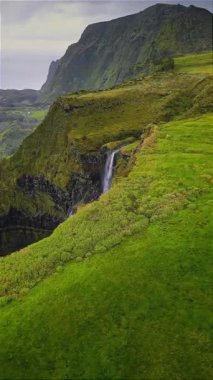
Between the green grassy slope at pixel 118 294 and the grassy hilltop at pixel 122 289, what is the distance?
59 mm

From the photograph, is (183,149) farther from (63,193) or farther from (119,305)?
(63,193)

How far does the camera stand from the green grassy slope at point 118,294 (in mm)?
25719

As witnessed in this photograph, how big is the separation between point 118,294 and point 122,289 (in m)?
0.53

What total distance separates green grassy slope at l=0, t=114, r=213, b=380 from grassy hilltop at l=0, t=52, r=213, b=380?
0.06 meters

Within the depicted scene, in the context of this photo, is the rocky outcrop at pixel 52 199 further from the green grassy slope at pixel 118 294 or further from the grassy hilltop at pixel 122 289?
the green grassy slope at pixel 118 294

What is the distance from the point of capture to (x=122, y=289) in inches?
1198

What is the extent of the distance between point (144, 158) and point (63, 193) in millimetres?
47884

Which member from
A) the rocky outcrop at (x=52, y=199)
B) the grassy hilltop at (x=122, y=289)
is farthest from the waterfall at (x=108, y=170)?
the grassy hilltop at (x=122, y=289)

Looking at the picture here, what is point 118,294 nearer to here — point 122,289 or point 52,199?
point 122,289

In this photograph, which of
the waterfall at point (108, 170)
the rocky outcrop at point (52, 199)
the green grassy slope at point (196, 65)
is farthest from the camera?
the green grassy slope at point (196, 65)

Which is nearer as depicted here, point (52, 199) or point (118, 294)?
point (118, 294)

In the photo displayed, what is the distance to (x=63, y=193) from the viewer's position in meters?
101

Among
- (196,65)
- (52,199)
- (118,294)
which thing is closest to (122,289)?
(118,294)

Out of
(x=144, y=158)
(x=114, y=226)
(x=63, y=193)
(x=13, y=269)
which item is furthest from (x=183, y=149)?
(x=63, y=193)
